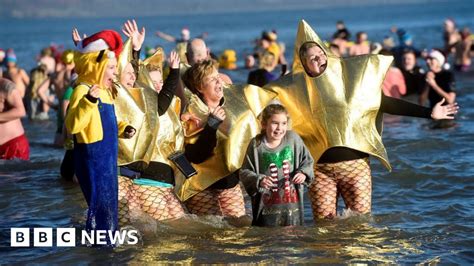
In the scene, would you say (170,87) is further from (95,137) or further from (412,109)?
(412,109)

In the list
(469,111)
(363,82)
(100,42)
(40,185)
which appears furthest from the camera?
(469,111)

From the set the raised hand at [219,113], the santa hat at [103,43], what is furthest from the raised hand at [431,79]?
the santa hat at [103,43]

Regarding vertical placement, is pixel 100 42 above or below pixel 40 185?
above

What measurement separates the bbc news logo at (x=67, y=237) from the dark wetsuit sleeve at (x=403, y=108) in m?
2.20

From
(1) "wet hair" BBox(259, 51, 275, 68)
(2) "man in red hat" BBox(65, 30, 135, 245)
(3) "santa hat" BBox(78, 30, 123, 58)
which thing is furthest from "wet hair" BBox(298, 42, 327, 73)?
(1) "wet hair" BBox(259, 51, 275, 68)

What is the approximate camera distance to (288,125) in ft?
24.6

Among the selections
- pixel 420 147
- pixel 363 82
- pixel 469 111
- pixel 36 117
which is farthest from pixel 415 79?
pixel 363 82

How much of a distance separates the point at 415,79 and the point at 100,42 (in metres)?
11.3

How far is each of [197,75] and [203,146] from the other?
56 centimetres

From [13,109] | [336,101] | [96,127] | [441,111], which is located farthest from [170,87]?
[13,109]

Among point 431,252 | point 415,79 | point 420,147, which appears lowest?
point 431,252

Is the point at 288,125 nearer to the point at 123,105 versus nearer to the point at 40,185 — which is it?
the point at 123,105

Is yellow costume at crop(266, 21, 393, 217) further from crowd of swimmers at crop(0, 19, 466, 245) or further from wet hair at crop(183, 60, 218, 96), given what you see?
wet hair at crop(183, 60, 218, 96)

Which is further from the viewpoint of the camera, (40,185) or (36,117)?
(36,117)
